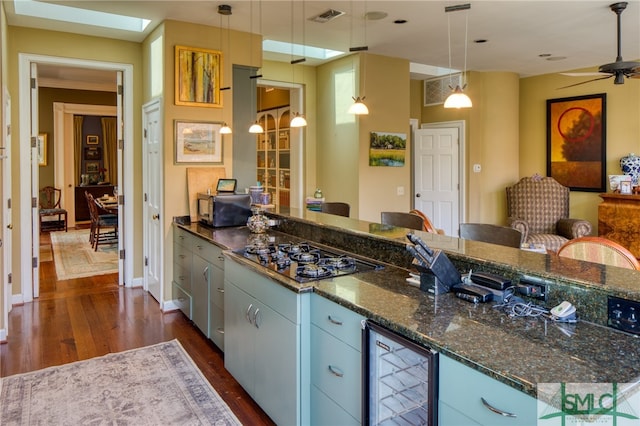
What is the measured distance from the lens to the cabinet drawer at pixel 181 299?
13.6 ft

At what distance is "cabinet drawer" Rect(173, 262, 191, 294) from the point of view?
13.5ft

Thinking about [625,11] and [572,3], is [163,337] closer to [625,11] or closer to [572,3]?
[572,3]

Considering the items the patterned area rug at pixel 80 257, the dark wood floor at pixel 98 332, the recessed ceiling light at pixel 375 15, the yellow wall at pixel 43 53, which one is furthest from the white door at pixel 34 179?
the recessed ceiling light at pixel 375 15

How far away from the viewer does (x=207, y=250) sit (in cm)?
365

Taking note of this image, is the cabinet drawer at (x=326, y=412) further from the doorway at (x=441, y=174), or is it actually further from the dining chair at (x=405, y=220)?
the doorway at (x=441, y=174)

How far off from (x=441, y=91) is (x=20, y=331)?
6.24 m

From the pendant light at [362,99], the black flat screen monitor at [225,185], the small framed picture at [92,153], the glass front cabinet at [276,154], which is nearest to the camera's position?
the pendant light at [362,99]

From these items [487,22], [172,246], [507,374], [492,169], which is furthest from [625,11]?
[172,246]

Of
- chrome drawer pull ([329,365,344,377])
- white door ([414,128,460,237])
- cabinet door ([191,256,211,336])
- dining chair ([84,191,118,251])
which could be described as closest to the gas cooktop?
chrome drawer pull ([329,365,344,377])

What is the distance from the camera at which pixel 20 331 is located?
3982 millimetres

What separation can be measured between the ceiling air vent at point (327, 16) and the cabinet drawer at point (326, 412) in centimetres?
335

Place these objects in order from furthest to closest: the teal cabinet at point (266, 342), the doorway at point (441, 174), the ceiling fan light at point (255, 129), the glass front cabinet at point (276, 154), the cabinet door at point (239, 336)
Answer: the glass front cabinet at point (276, 154), the doorway at point (441, 174), the ceiling fan light at point (255, 129), the cabinet door at point (239, 336), the teal cabinet at point (266, 342)

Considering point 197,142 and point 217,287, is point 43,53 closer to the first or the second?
point 197,142

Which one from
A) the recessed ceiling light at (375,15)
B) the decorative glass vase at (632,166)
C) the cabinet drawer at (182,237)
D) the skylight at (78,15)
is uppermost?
the skylight at (78,15)
